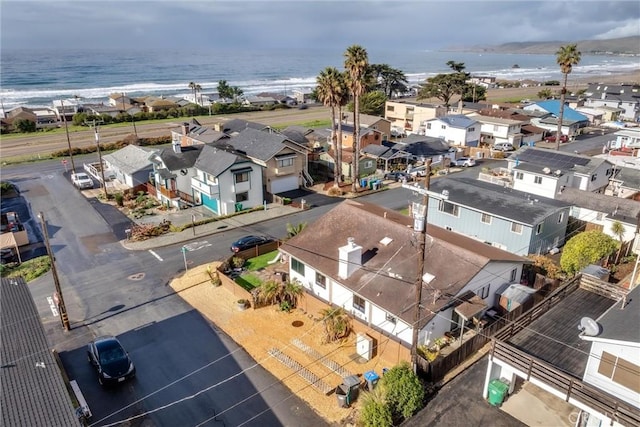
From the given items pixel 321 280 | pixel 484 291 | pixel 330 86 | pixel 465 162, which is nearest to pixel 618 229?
pixel 484 291

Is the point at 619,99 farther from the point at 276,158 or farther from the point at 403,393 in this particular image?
the point at 403,393

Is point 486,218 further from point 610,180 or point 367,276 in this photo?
point 610,180

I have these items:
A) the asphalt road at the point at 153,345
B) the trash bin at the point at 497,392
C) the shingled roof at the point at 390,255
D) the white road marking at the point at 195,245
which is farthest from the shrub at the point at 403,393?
the white road marking at the point at 195,245

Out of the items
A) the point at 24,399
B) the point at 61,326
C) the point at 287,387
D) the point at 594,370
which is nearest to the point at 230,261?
the point at 61,326

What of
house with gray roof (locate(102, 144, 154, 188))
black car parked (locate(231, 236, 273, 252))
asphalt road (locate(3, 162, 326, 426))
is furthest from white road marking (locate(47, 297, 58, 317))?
house with gray roof (locate(102, 144, 154, 188))

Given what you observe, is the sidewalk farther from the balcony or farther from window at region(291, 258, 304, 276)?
window at region(291, 258, 304, 276)
